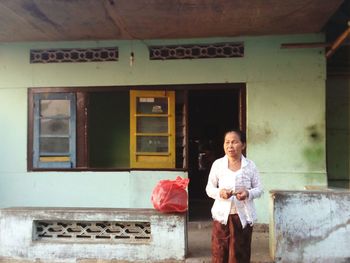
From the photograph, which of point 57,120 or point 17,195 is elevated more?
point 57,120

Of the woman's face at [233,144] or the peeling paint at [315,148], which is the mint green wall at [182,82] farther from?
the woman's face at [233,144]

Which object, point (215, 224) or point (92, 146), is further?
point (92, 146)

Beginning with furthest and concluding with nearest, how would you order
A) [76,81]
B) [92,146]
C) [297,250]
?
1. [92,146]
2. [76,81]
3. [297,250]

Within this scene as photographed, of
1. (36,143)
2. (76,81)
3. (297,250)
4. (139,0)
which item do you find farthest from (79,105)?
(297,250)

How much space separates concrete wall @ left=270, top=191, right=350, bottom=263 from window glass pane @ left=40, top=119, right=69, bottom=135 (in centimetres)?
401

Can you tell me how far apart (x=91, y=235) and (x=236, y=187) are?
6.82 ft

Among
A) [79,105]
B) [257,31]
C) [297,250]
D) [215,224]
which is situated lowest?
[297,250]

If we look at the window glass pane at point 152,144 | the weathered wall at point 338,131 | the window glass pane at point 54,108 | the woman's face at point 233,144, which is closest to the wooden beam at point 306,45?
the weathered wall at point 338,131

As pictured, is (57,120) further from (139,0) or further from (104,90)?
(139,0)

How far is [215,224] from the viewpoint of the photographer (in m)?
4.01

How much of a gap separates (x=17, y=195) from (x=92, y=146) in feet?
8.92

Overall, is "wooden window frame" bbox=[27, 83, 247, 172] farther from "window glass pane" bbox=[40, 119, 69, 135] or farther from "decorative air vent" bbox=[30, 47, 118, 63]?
"decorative air vent" bbox=[30, 47, 118, 63]

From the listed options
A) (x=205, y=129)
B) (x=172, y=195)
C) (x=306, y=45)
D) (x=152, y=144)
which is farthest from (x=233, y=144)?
(x=205, y=129)

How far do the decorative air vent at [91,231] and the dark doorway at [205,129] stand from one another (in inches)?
182
